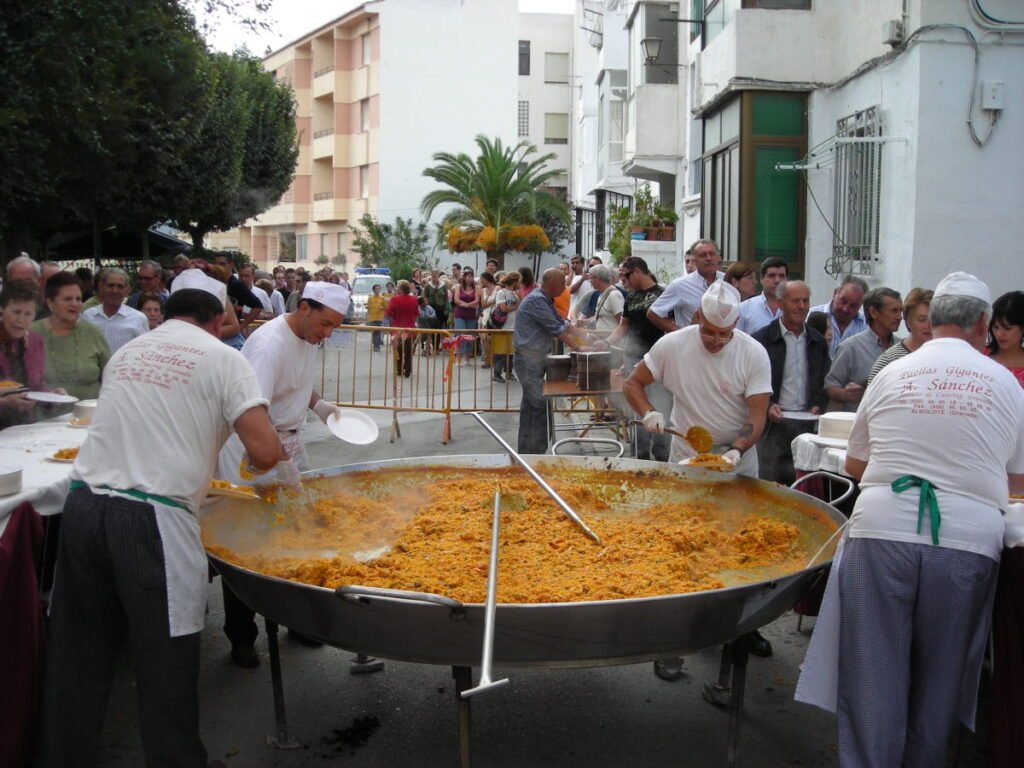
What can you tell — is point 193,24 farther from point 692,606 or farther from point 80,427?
point 692,606

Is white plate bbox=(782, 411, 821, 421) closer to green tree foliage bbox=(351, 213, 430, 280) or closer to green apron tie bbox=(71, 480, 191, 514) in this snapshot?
green apron tie bbox=(71, 480, 191, 514)

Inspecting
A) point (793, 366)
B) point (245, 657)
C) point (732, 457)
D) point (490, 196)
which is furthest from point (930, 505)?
point (490, 196)

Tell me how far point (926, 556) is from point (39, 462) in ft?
12.5

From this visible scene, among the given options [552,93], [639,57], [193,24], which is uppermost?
[552,93]

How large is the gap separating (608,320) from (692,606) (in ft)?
27.1

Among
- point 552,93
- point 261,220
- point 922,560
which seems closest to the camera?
point 922,560

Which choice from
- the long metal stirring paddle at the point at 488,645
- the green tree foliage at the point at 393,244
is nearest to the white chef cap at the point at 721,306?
the long metal stirring paddle at the point at 488,645

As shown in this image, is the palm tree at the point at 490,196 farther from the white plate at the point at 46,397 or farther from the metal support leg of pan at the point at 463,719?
the metal support leg of pan at the point at 463,719

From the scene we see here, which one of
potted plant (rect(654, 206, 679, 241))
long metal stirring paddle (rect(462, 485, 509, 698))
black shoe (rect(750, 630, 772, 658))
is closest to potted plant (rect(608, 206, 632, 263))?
potted plant (rect(654, 206, 679, 241))

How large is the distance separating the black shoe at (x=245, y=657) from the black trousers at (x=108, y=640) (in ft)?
4.74

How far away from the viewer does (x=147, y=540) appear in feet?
10.8

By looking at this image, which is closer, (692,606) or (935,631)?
(692,606)

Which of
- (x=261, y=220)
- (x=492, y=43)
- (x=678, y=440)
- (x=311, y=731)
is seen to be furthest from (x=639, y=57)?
(x=261, y=220)

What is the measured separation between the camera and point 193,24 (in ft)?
39.5
